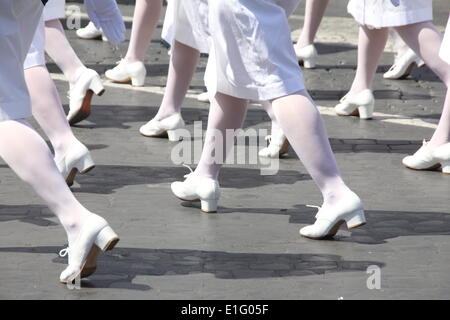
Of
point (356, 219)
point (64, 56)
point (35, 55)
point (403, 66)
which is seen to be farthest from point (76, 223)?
point (403, 66)

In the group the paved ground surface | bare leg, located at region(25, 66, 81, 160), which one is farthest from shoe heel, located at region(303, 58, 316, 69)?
bare leg, located at region(25, 66, 81, 160)

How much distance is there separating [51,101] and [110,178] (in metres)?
0.61

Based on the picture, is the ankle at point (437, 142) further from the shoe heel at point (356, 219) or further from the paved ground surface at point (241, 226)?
the shoe heel at point (356, 219)

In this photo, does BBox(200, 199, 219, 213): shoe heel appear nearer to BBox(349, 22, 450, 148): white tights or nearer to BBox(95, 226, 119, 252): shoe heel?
BBox(95, 226, 119, 252): shoe heel

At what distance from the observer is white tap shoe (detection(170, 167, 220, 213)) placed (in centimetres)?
614

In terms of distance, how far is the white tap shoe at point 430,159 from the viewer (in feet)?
23.0

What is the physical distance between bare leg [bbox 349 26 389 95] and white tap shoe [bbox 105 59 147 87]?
5.58 feet

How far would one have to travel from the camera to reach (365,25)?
7879 millimetres

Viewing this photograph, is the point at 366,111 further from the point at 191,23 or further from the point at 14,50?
the point at 14,50

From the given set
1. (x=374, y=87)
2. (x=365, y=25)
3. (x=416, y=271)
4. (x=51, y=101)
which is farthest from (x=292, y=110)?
(x=374, y=87)

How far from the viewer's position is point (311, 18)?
969 centimetres

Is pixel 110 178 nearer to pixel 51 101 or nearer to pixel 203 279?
pixel 51 101

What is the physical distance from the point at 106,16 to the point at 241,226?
1.17 meters

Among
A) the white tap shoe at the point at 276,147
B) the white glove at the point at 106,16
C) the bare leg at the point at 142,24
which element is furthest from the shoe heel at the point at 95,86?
the white glove at the point at 106,16
